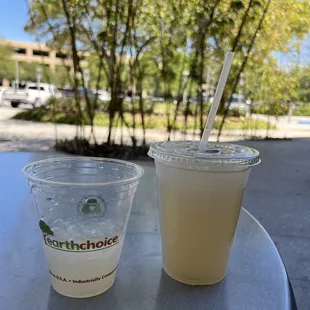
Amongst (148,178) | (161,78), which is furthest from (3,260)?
(161,78)

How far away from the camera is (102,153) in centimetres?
365

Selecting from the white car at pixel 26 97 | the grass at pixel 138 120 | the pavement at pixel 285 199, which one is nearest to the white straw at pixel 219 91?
the pavement at pixel 285 199

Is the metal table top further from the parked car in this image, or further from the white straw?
the parked car

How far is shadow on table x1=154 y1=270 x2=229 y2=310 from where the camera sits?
0.42m

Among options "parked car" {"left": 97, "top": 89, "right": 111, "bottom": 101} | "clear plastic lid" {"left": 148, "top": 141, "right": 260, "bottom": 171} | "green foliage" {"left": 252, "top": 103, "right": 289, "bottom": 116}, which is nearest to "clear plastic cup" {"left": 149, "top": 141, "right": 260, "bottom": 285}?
"clear plastic lid" {"left": 148, "top": 141, "right": 260, "bottom": 171}

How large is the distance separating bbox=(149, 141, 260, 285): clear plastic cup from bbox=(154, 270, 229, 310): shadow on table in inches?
0.5

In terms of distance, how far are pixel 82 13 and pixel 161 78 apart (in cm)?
102

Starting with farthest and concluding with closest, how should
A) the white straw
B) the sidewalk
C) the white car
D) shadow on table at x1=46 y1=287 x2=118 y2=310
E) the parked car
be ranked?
the white car
the parked car
the sidewalk
the white straw
shadow on table at x1=46 y1=287 x2=118 y2=310

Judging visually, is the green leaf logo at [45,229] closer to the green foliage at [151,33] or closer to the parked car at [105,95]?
the green foliage at [151,33]

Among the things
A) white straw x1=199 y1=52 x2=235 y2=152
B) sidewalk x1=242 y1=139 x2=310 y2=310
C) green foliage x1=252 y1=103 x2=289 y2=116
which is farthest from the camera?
green foliage x1=252 y1=103 x2=289 y2=116

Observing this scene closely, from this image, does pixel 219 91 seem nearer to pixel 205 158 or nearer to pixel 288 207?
pixel 205 158

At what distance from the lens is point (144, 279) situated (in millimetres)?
476

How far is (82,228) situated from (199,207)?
0.53ft

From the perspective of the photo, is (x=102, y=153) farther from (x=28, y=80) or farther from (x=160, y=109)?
(x=28, y=80)
